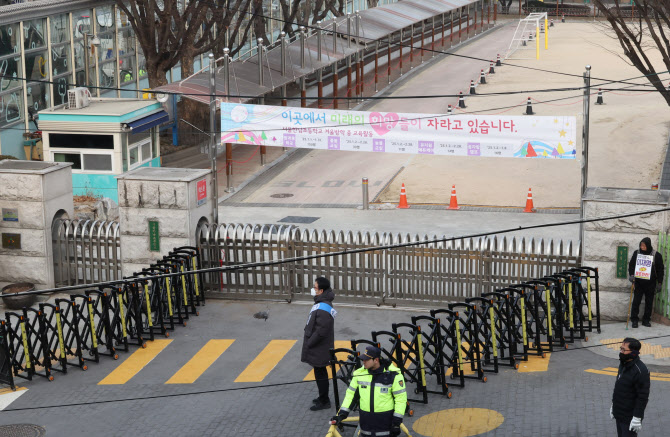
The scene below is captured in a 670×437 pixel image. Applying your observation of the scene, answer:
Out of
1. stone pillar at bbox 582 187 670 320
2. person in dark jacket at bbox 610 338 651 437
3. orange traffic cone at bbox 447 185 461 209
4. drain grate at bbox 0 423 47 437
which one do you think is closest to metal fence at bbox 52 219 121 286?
drain grate at bbox 0 423 47 437

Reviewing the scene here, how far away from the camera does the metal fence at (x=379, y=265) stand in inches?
632

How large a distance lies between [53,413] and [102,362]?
6.33 feet

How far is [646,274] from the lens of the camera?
47.5 ft

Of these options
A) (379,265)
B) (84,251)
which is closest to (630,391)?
(379,265)

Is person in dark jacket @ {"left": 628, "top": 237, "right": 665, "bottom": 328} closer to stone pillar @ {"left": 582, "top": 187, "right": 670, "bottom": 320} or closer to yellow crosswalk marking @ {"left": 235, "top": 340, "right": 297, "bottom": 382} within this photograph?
stone pillar @ {"left": 582, "top": 187, "right": 670, "bottom": 320}

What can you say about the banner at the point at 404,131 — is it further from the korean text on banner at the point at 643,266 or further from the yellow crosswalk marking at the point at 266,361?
the yellow crosswalk marking at the point at 266,361

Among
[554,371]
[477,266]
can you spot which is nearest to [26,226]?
[477,266]

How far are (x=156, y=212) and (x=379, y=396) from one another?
8954 millimetres

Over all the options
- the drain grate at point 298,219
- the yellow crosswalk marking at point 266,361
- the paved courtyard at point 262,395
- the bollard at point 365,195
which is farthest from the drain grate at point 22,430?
the bollard at point 365,195

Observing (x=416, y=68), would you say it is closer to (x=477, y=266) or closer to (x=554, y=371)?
(x=477, y=266)

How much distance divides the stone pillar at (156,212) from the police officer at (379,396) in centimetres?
828

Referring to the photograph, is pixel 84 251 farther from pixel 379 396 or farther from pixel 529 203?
pixel 529 203

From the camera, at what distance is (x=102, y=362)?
14266 millimetres

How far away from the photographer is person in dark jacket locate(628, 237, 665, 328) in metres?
14.5
